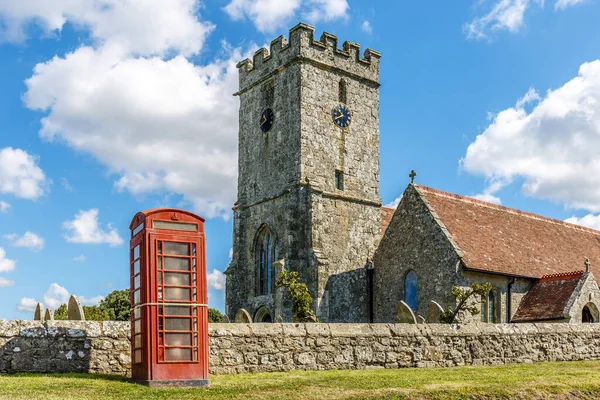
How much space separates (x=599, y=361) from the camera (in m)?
19.5

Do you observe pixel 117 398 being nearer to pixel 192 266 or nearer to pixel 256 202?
pixel 192 266

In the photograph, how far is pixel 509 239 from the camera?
112 ft

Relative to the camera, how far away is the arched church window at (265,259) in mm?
36562

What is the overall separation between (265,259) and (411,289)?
27.5 ft

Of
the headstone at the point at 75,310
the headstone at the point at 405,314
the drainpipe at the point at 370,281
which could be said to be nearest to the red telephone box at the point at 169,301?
the headstone at the point at 75,310

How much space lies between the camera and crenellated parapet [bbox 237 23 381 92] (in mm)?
36688

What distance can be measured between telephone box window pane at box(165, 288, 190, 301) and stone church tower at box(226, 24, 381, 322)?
841 inches

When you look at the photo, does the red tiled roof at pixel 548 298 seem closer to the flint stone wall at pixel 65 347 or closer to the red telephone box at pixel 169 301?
the red telephone box at pixel 169 301

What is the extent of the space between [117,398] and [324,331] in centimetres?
530

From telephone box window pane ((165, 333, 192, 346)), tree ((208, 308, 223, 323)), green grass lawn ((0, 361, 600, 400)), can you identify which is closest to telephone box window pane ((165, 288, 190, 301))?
telephone box window pane ((165, 333, 192, 346))

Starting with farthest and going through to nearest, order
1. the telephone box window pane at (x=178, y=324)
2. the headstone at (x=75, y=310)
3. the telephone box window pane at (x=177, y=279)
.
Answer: the headstone at (x=75, y=310), the telephone box window pane at (x=177, y=279), the telephone box window pane at (x=178, y=324)

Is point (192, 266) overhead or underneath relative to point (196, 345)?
overhead

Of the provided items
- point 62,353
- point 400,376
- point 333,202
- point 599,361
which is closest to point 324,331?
point 400,376

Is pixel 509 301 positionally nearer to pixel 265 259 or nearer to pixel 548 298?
pixel 548 298
